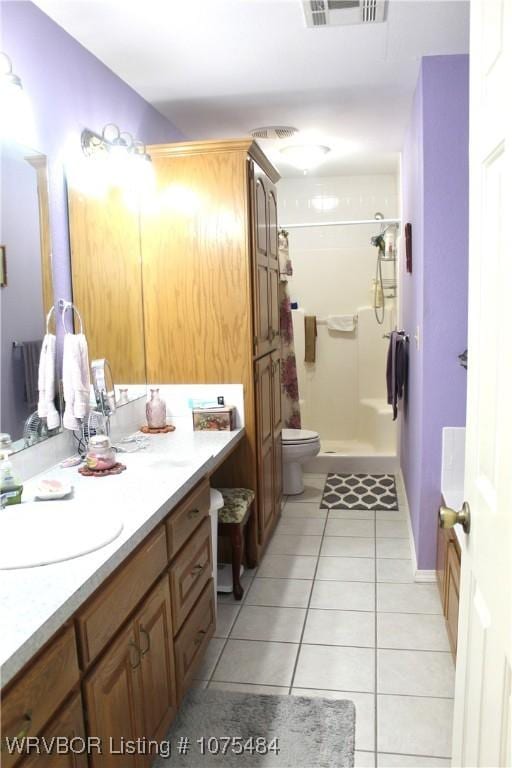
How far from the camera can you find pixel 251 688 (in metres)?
2.25

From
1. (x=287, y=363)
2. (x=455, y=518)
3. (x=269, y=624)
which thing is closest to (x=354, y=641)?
(x=269, y=624)

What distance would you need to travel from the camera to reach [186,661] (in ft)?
6.69

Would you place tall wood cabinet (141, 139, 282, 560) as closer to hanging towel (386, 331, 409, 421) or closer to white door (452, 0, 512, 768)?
hanging towel (386, 331, 409, 421)

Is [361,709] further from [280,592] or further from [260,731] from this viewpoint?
[280,592]

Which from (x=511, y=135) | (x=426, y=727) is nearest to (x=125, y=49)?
(x=511, y=135)

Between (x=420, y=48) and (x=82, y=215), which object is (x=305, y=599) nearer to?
(x=82, y=215)

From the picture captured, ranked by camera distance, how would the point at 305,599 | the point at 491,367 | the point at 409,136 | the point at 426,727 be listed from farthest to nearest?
the point at 409,136 → the point at 305,599 → the point at 426,727 → the point at 491,367

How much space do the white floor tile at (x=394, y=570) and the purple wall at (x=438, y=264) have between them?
0.37 ft

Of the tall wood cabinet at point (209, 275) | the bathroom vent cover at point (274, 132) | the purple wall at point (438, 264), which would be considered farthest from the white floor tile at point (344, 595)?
the bathroom vent cover at point (274, 132)

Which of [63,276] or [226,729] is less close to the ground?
[63,276]

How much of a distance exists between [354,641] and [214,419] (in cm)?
115

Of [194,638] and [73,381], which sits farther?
[73,381]

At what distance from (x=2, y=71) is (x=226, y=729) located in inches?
84.7

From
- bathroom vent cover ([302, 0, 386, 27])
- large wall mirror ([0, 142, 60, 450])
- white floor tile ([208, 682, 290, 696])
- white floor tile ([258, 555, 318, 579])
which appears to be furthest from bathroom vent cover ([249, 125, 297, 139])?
white floor tile ([208, 682, 290, 696])
